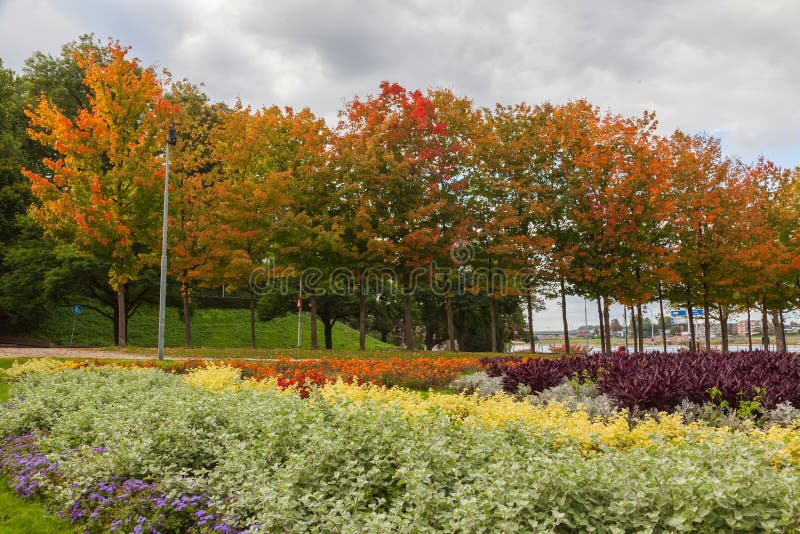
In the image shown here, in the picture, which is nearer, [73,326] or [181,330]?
[73,326]

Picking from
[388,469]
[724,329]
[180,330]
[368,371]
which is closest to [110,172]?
[180,330]

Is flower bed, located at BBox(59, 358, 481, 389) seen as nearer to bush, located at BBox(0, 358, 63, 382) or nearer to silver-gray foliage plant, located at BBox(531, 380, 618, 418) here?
bush, located at BBox(0, 358, 63, 382)

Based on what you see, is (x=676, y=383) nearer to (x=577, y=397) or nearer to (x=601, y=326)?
(x=577, y=397)

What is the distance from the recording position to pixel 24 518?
527 cm

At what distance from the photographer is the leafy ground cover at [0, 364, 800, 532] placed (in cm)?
342

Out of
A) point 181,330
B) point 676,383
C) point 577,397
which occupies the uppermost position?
point 181,330

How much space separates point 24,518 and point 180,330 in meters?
33.4

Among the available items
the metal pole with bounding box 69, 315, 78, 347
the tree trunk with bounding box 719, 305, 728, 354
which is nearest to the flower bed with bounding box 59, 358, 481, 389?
the tree trunk with bounding box 719, 305, 728, 354

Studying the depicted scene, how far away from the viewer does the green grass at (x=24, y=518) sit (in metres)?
5.00

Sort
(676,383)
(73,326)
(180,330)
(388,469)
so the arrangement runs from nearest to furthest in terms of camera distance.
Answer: (388,469), (676,383), (73,326), (180,330)

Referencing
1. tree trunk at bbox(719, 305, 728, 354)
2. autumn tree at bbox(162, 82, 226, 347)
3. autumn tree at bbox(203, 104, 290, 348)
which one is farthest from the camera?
tree trunk at bbox(719, 305, 728, 354)

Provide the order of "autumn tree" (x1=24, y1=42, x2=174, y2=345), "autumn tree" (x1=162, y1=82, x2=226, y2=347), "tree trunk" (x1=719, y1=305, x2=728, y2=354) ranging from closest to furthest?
"autumn tree" (x1=24, y1=42, x2=174, y2=345) → "autumn tree" (x1=162, y1=82, x2=226, y2=347) → "tree trunk" (x1=719, y1=305, x2=728, y2=354)

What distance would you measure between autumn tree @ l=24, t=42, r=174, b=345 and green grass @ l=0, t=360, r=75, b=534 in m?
18.3

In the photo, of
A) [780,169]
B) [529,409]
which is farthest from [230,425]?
[780,169]
